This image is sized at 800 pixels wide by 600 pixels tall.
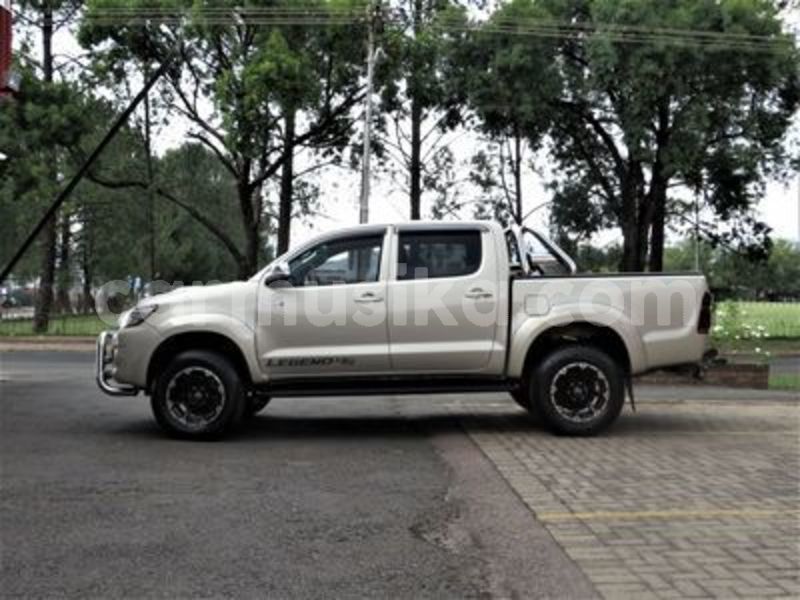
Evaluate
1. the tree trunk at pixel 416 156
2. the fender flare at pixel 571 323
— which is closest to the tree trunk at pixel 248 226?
the tree trunk at pixel 416 156

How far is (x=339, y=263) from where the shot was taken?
374 inches

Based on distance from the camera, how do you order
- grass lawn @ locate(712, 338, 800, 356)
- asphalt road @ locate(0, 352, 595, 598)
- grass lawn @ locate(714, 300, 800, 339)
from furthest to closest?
grass lawn @ locate(712, 338, 800, 356), grass lawn @ locate(714, 300, 800, 339), asphalt road @ locate(0, 352, 595, 598)

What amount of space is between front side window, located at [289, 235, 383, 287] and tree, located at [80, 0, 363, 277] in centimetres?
1679

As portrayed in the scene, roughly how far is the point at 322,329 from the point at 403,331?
0.76 m

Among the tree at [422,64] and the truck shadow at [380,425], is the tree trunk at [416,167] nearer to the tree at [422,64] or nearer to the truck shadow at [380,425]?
the tree at [422,64]

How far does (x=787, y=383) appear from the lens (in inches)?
658

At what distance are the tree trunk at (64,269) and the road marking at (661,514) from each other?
37861 millimetres

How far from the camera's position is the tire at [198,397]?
917 centimetres

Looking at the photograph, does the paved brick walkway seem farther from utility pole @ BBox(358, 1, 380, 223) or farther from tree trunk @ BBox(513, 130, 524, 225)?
tree trunk @ BBox(513, 130, 524, 225)

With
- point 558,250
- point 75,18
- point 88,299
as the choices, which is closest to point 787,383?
point 558,250

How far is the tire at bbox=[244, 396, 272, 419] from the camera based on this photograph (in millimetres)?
9523

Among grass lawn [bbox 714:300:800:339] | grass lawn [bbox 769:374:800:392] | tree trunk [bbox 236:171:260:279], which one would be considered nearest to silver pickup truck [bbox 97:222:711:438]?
grass lawn [bbox 769:374:800:392]

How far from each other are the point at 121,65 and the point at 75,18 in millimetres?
2711

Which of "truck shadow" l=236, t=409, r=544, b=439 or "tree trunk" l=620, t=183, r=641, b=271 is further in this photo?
"tree trunk" l=620, t=183, r=641, b=271
